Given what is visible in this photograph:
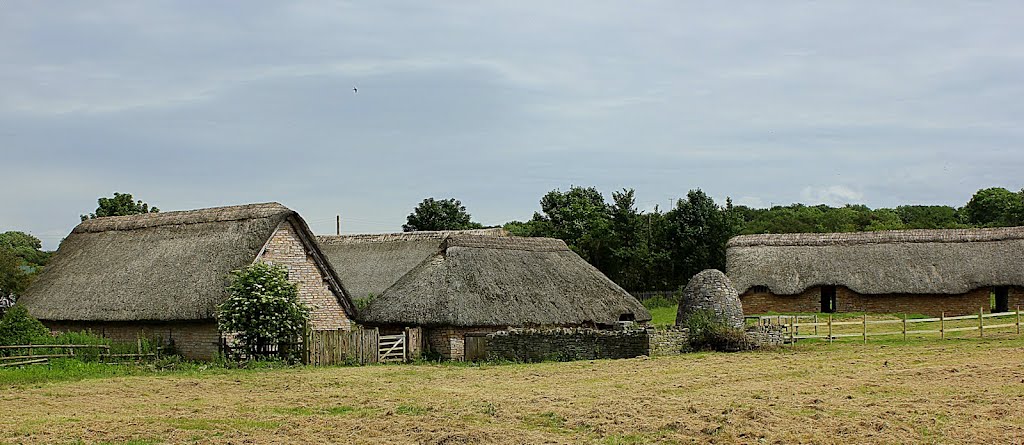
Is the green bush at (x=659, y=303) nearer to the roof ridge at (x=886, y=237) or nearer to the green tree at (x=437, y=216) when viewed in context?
the roof ridge at (x=886, y=237)

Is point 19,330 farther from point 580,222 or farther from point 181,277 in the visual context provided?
point 580,222

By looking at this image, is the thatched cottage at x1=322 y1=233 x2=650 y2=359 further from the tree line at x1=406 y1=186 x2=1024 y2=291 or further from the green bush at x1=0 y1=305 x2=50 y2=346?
the tree line at x1=406 y1=186 x2=1024 y2=291

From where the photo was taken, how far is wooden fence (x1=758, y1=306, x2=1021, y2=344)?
3184 cm

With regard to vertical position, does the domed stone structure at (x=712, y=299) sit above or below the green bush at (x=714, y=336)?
above

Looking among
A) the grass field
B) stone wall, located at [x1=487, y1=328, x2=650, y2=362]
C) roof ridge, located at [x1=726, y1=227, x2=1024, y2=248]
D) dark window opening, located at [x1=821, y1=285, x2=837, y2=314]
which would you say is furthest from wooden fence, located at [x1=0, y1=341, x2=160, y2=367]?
roof ridge, located at [x1=726, y1=227, x2=1024, y2=248]

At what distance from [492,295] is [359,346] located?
466cm

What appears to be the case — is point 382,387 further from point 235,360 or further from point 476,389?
point 235,360

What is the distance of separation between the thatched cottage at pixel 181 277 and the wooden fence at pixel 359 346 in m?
2.30

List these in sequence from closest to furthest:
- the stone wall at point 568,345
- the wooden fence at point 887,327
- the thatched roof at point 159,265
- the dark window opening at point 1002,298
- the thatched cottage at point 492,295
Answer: the stone wall at point 568,345 → the thatched roof at point 159,265 → the thatched cottage at point 492,295 → the wooden fence at point 887,327 → the dark window opening at point 1002,298

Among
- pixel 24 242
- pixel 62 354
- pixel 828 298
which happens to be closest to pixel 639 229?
pixel 828 298

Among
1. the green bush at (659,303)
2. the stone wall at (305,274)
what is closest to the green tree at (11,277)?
the stone wall at (305,274)

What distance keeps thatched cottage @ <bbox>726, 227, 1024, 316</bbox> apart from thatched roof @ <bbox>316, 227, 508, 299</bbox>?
1306cm

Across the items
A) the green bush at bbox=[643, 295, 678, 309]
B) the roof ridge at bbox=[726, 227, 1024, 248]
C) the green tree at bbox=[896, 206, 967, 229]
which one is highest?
the green tree at bbox=[896, 206, 967, 229]

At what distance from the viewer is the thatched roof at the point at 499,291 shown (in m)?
30.9
